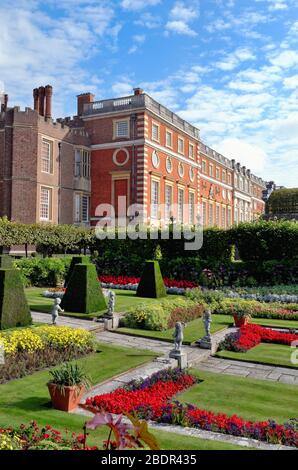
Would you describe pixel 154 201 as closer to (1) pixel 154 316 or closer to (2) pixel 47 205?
(2) pixel 47 205

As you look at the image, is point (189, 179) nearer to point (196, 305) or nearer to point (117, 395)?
point (196, 305)

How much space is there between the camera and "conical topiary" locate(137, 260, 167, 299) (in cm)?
2058

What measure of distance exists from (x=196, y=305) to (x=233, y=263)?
8361 mm

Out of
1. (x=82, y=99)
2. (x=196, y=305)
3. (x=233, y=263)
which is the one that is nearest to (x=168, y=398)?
(x=196, y=305)

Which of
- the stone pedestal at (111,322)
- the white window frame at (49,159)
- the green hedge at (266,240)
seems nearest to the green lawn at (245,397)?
the stone pedestal at (111,322)

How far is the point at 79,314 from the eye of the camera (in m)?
15.5

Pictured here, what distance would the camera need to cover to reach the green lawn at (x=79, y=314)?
16.3 meters

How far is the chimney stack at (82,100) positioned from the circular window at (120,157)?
6484 millimetres

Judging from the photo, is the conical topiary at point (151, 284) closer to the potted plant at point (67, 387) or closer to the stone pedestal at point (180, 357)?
the stone pedestal at point (180, 357)

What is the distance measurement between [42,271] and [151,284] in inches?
252

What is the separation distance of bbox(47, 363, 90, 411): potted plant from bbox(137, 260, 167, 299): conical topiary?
13.0 meters

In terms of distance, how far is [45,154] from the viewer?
3359 centimetres

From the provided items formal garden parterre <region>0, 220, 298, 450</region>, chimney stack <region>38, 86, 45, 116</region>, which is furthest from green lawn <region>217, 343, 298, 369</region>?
chimney stack <region>38, 86, 45, 116</region>

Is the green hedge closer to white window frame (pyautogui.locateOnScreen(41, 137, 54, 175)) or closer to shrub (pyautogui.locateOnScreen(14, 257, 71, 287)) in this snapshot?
shrub (pyautogui.locateOnScreen(14, 257, 71, 287))
